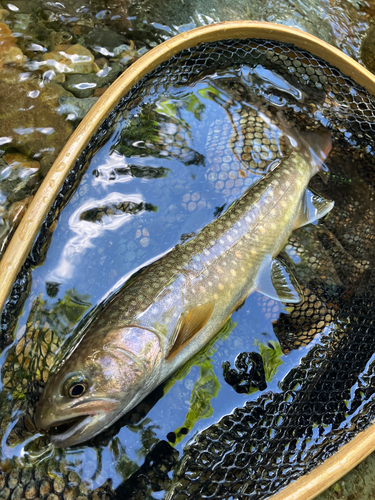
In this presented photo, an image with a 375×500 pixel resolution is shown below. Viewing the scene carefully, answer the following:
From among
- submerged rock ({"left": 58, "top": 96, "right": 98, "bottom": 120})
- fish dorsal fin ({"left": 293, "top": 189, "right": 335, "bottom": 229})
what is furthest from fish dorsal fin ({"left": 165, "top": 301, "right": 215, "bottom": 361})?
submerged rock ({"left": 58, "top": 96, "right": 98, "bottom": 120})

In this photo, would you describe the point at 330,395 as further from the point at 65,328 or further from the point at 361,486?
the point at 65,328

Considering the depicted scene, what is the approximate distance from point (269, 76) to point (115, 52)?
4.95ft

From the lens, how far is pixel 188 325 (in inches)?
90.7

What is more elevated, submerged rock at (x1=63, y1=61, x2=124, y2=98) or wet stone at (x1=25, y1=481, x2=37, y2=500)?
submerged rock at (x1=63, y1=61, x2=124, y2=98)

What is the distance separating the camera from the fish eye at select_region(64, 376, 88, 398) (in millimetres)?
1963

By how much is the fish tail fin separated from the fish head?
6.71 feet

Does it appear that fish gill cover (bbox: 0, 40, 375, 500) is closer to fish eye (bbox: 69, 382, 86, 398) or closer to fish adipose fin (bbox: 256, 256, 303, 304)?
fish adipose fin (bbox: 256, 256, 303, 304)

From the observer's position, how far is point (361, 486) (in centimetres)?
272

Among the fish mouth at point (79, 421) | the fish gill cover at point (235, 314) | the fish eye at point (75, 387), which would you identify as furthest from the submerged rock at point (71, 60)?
the fish mouth at point (79, 421)

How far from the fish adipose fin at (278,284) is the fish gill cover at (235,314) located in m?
0.10

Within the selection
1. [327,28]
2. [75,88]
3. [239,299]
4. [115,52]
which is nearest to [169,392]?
[239,299]

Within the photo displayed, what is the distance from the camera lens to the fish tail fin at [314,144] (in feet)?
10.2

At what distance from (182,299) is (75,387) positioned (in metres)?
0.81

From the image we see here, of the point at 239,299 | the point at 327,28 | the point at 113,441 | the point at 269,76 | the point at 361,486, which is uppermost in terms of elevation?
the point at 327,28
